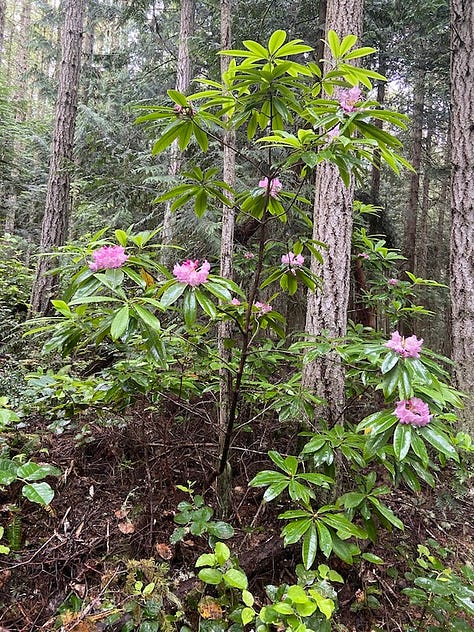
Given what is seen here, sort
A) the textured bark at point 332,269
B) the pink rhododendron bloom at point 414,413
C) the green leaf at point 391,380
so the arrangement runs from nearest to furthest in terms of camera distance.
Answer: the green leaf at point 391,380
the pink rhododendron bloom at point 414,413
the textured bark at point 332,269

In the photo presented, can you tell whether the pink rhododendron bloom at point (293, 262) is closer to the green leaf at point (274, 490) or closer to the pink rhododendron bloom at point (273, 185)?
the pink rhododendron bloom at point (273, 185)

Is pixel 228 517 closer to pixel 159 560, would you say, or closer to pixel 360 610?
pixel 159 560

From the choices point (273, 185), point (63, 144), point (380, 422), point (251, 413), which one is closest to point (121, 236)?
point (273, 185)

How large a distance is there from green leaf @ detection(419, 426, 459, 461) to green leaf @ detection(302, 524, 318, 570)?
0.59m

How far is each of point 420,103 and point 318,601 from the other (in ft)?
33.6

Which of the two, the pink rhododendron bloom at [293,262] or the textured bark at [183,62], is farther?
the textured bark at [183,62]

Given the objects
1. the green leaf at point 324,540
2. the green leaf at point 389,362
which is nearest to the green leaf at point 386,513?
the green leaf at point 324,540

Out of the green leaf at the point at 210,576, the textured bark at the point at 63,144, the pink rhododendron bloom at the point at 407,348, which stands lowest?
the green leaf at the point at 210,576

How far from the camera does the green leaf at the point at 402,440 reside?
153 cm

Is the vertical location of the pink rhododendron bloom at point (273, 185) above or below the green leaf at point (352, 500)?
above

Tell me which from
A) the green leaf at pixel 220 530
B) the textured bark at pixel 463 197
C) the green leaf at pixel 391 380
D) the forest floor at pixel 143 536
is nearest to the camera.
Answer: the green leaf at pixel 391 380

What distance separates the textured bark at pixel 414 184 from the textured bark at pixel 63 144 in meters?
6.28

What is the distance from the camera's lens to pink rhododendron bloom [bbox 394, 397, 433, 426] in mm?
1614

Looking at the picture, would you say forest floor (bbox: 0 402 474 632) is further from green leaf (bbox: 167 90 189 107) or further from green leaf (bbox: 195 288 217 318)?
green leaf (bbox: 167 90 189 107)
